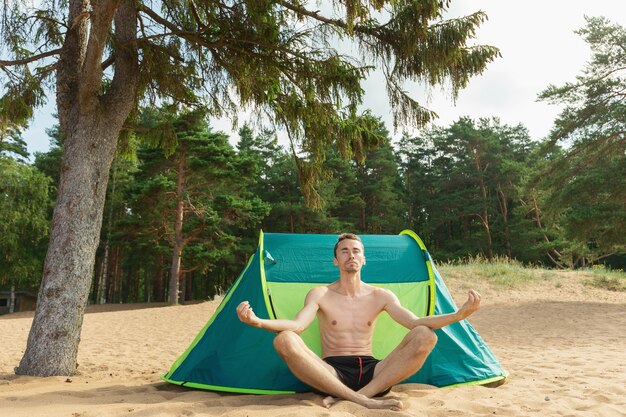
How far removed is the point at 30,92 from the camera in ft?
18.0

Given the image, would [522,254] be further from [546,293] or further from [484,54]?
[484,54]

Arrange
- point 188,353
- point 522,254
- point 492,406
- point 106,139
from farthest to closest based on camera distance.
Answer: point 522,254
point 106,139
point 188,353
point 492,406

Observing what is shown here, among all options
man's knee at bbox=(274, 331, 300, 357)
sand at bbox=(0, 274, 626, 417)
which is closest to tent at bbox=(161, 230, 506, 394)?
sand at bbox=(0, 274, 626, 417)

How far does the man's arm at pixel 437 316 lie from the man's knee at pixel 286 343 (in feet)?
2.52

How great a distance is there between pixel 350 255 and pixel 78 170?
2.94 metres

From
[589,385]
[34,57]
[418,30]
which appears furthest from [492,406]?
[34,57]

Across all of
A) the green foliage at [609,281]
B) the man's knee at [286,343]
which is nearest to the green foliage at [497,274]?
the green foliage at [609,281]

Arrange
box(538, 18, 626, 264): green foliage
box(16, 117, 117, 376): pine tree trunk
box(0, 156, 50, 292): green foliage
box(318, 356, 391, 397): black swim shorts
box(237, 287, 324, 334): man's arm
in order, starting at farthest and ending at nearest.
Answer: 1. box(0, 156, 50, 292): green foliage
2. box(538, 18, 626, 264): green foliage
3. box(16, 117, 117, 376): pine tree trunk
4. box(318, 356, 391, 397): black swim shorts
5. box(237, 287, 324, 334): man's arm

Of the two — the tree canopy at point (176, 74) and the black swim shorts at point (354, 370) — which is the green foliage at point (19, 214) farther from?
the black swim shorts at point (354, 370)

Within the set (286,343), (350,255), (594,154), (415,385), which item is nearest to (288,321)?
(286,343)

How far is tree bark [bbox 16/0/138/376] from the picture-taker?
4.36 metres

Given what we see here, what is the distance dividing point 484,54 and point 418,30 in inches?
32.2

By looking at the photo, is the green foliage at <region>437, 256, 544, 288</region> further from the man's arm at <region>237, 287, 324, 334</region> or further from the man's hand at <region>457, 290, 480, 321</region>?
the man's hand at <region>457, 290, 480, 321</region>

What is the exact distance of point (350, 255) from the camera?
334 centimetres
